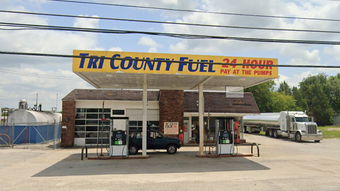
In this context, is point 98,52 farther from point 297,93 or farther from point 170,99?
point 297,93

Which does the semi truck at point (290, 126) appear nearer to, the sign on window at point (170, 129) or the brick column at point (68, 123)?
the sign on window at point (170, 129)

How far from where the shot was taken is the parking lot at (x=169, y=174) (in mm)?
9414

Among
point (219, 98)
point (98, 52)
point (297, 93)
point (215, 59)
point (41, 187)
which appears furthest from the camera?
point (297, 93)

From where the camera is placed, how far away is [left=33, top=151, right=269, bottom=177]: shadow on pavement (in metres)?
12.3

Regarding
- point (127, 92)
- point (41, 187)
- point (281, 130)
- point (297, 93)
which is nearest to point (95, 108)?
point (127, 92)

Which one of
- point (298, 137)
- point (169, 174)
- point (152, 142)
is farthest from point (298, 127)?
point (169, 174)

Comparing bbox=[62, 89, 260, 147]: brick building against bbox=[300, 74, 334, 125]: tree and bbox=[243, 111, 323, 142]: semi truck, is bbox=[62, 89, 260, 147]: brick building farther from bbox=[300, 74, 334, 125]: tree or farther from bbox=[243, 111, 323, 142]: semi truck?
bbox=[300, 74, 334, 125]: tree

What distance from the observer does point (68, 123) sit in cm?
2303

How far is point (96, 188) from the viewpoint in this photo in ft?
30.0

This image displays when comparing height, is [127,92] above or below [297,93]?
below

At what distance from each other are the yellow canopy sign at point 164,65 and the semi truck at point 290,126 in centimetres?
1566

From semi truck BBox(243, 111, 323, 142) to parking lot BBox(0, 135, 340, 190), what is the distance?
13.8 m

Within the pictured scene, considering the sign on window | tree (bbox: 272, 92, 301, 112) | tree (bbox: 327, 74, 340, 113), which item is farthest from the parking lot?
tree (bbox: 327, 74, 340, 113)

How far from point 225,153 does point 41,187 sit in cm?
1113
